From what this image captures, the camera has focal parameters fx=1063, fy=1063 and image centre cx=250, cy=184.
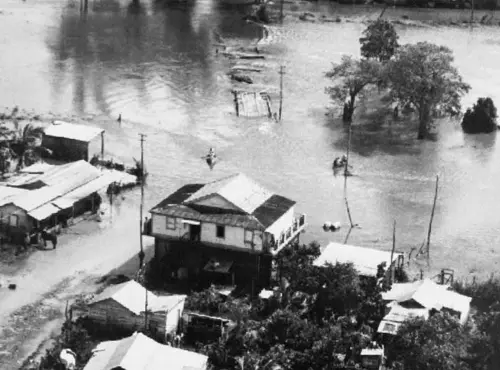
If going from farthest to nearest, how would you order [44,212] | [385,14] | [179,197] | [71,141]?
[385,14]
[71,141]
[44,212]
[179,197]

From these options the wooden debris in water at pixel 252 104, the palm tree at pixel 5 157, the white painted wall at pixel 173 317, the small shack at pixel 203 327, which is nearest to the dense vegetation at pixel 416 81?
the wooden debris in water at pixel 252 104

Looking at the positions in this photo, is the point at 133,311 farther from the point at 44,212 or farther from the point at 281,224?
the point at 44,212

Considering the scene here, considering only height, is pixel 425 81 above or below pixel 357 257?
above

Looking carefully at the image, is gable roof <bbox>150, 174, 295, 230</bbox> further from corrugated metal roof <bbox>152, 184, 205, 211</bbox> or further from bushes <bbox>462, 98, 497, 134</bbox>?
bushes <bbox>462, 98, 497, 134</bbox>

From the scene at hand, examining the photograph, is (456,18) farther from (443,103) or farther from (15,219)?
(15,219)

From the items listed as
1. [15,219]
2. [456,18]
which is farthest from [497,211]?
[456,18]

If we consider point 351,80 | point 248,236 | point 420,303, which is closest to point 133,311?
point 248,236
